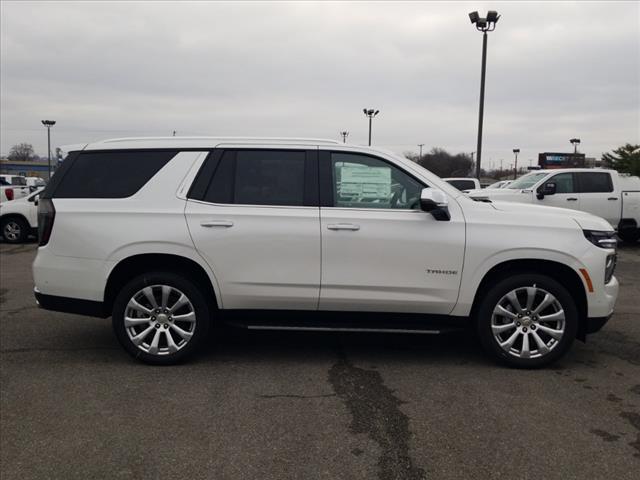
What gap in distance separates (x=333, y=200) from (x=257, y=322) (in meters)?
1.21

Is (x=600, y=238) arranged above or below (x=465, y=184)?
below

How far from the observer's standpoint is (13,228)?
1464 cm

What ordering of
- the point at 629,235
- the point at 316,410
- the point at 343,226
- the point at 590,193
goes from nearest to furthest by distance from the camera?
1. the point at 316,410
2. the point at 343,226
3. the point at 590,193
4. the point at 629,235

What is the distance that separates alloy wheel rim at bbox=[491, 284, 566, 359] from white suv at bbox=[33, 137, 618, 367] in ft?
0.04

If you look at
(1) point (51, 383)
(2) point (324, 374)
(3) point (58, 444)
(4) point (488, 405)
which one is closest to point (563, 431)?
(4) point (488, 405)

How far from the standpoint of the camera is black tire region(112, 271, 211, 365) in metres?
4.82

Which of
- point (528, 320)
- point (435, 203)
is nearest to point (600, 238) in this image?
point (528, 320)

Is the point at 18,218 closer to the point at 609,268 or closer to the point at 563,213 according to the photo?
the point at 563,213

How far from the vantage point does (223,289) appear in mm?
4844

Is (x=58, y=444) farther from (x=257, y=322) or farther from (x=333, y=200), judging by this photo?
(x=333, y=200)

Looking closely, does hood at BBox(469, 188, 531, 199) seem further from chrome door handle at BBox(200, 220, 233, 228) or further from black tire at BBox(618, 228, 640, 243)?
chrome door handle at BBox(200, 220, 233, 228)

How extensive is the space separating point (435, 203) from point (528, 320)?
127cm

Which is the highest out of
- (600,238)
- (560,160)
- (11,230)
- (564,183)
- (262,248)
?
(560,160)

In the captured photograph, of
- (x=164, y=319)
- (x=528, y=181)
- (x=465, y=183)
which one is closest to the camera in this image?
(x=164, y=319)
